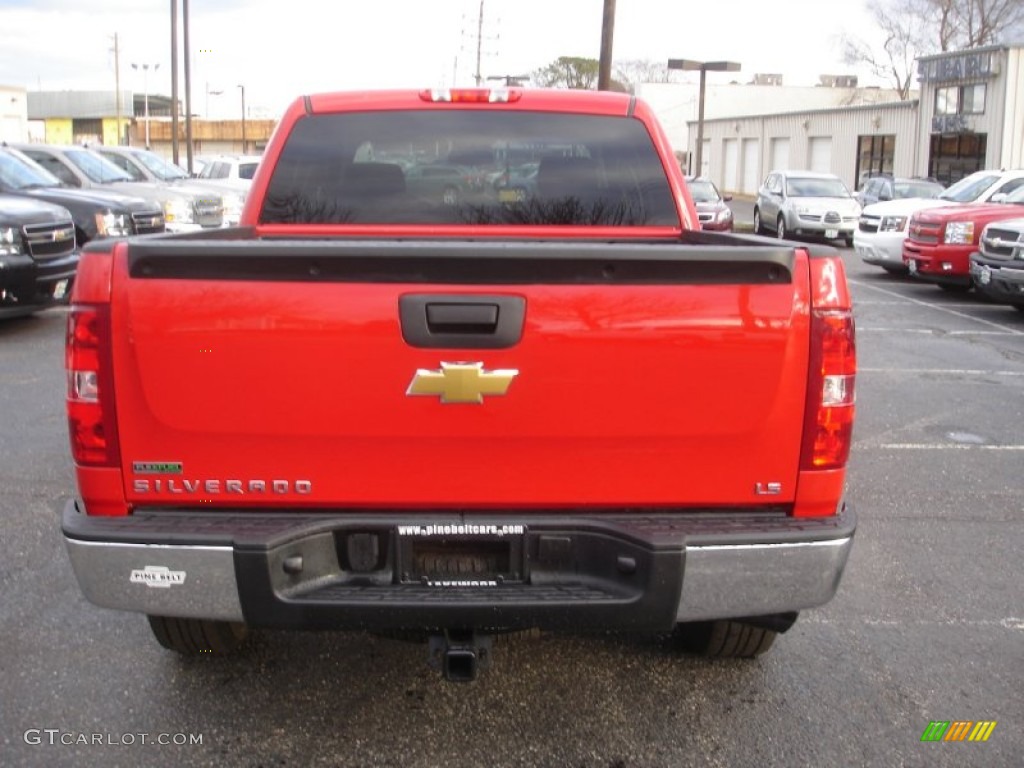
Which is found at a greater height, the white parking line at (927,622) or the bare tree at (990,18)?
the bare tree at (990,18)

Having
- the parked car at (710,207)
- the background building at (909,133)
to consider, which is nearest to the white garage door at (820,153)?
the background building at (909,133)

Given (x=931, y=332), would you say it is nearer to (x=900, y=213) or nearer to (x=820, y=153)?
(x=900, y=213)

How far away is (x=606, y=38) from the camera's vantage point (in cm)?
2467

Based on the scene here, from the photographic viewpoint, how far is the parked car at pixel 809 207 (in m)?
23.5

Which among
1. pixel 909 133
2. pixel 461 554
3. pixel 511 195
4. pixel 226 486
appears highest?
pixel 909 133

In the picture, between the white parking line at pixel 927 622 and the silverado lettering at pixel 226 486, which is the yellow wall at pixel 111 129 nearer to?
the white parking line at pixel 927 622

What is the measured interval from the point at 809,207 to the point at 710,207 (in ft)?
8.23

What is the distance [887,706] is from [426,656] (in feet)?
5.38

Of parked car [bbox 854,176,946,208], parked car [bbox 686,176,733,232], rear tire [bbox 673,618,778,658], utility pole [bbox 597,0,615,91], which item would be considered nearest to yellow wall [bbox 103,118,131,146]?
utility pole [bbox 597,0,615,91]

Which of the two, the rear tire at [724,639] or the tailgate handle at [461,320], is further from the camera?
the rear tire at [724,639]

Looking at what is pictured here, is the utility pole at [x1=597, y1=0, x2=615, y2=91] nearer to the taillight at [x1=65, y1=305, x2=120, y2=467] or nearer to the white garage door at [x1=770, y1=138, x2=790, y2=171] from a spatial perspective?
the taillight at [x1=65, y1=305, x2=120, y2=467]

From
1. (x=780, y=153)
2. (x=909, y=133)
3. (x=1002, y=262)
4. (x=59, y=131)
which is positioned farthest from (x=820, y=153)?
(x=59, y=131)

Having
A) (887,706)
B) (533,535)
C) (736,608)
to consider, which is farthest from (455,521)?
(887,706)

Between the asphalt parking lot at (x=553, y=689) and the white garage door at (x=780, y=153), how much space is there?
44199mm
